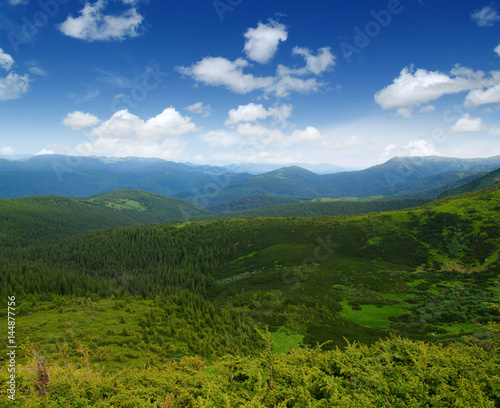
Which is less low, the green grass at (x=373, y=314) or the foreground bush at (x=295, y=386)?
the foreground bush at (x=295, y=386)

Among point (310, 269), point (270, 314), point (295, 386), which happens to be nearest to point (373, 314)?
point (270, 314)

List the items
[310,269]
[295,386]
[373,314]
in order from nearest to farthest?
[295,386] → [373,314] → [310,269]

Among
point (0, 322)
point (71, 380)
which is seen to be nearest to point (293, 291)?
point (71, 380)

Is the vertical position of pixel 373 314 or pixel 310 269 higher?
pixel 310 269

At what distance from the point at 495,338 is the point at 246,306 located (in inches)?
2299

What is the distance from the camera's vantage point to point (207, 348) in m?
45.5

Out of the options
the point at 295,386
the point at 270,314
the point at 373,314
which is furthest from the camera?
the point at 270,314

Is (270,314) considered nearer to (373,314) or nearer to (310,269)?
(373,314)

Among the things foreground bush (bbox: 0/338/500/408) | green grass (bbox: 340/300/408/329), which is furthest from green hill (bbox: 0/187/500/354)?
foreground bush (bbox: 0/338/500/408)

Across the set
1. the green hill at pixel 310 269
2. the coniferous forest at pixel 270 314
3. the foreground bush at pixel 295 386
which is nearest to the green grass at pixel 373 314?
the green hill at pixel 310 269

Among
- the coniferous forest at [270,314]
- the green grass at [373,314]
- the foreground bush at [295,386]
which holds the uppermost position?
the foreground bush at [295,386]

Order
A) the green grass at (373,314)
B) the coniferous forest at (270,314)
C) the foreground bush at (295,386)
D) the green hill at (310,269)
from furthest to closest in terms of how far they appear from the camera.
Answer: the green hill at (310,269) < the green grass at (373,314) < the coniferous forest at (270,314) < the foreground bush at (295,386)

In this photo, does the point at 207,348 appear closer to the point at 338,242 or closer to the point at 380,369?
the point at 380,369

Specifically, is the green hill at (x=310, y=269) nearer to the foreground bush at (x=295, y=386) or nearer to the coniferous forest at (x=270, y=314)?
the coniferous forest at (x=270, y=314)
